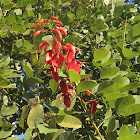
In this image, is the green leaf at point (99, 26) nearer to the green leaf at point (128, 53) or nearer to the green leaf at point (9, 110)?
the green leaf at point (128, 53)

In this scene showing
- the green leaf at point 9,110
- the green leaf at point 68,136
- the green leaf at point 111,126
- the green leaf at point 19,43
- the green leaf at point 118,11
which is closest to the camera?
the green leaf at point 68,136

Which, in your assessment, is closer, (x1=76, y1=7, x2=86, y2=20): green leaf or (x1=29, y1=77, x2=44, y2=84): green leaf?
(x1=29, y1=77, x2=44, y2=84): green leaf

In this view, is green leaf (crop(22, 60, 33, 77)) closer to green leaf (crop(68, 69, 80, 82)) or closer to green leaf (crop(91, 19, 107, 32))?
green leaf (crop(68, 69, 80, 82))

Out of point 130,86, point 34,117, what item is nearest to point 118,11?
point 130,86

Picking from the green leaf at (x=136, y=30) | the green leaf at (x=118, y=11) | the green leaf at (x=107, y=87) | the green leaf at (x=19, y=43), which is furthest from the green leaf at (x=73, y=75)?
the green leaf at (x=118, y=11)

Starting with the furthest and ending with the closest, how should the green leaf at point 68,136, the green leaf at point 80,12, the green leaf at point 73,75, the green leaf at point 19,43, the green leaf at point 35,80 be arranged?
the green leaf at point 80,12, the green leaf at point 19,43, the green leaf at point 35,80, the green leaf at point 73,75, the green leaf at point 68,136

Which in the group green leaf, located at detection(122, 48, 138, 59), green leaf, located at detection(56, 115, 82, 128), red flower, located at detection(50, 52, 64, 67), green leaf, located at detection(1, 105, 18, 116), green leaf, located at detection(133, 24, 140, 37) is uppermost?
green leaf, located at detection(133, 24, 140, 37)

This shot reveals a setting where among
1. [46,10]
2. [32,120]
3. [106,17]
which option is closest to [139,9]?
[106,17]

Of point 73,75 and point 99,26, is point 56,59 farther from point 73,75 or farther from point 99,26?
point 99,26

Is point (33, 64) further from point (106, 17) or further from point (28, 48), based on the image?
point (106, 17)

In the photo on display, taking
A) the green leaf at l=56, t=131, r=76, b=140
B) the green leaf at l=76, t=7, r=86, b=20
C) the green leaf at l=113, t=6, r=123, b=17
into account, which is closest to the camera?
the green leaf at l=56, t=131, r=76, b=140

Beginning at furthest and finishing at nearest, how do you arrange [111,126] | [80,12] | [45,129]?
[80,12]
[111,126]
[45,129]

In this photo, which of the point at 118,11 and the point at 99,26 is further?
the point at 118,11

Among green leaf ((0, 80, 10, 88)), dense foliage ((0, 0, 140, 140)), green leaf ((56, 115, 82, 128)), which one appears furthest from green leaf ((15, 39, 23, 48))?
green leaf ((56, 115, 82, 128))
